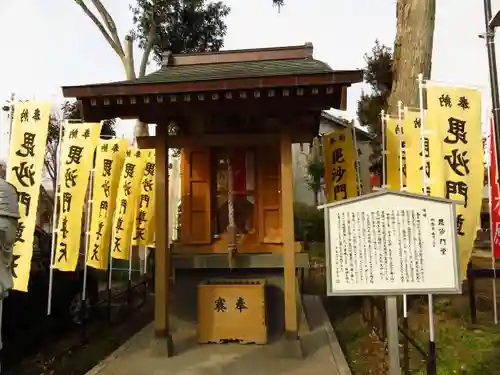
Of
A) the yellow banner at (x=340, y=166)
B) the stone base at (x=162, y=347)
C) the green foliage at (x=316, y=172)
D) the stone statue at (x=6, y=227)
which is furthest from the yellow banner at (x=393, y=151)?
the green foliage at (x=316, y=172)

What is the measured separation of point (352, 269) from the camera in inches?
152

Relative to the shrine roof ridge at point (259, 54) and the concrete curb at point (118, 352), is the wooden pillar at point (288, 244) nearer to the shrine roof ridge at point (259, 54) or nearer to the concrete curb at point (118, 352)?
the shrine roof ridge at point (259, 54)

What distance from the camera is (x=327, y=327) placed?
8070 mm

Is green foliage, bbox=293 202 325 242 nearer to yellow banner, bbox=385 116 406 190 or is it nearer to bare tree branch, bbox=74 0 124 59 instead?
bare tree branch, bbox=74 0 124 59

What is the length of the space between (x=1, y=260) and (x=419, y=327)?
20.4 feet

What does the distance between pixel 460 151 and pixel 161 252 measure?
15.0 feet

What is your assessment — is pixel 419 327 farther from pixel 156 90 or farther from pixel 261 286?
pixel 156 90

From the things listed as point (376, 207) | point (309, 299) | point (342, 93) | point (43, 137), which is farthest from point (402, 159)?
point (43, 137)

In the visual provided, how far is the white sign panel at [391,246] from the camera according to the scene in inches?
149

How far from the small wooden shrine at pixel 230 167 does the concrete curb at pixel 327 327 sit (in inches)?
28.0

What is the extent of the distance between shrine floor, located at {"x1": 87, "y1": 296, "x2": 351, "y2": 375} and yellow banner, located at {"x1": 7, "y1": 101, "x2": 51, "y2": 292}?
5.95ft

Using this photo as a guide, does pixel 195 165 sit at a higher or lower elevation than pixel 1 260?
higher

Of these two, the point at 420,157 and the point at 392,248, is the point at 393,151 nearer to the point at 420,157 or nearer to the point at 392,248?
the point at 420,157

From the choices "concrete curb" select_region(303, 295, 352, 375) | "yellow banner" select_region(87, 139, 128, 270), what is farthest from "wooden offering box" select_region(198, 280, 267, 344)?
"yellow banner" select_region(87, 139, 128, 270)
